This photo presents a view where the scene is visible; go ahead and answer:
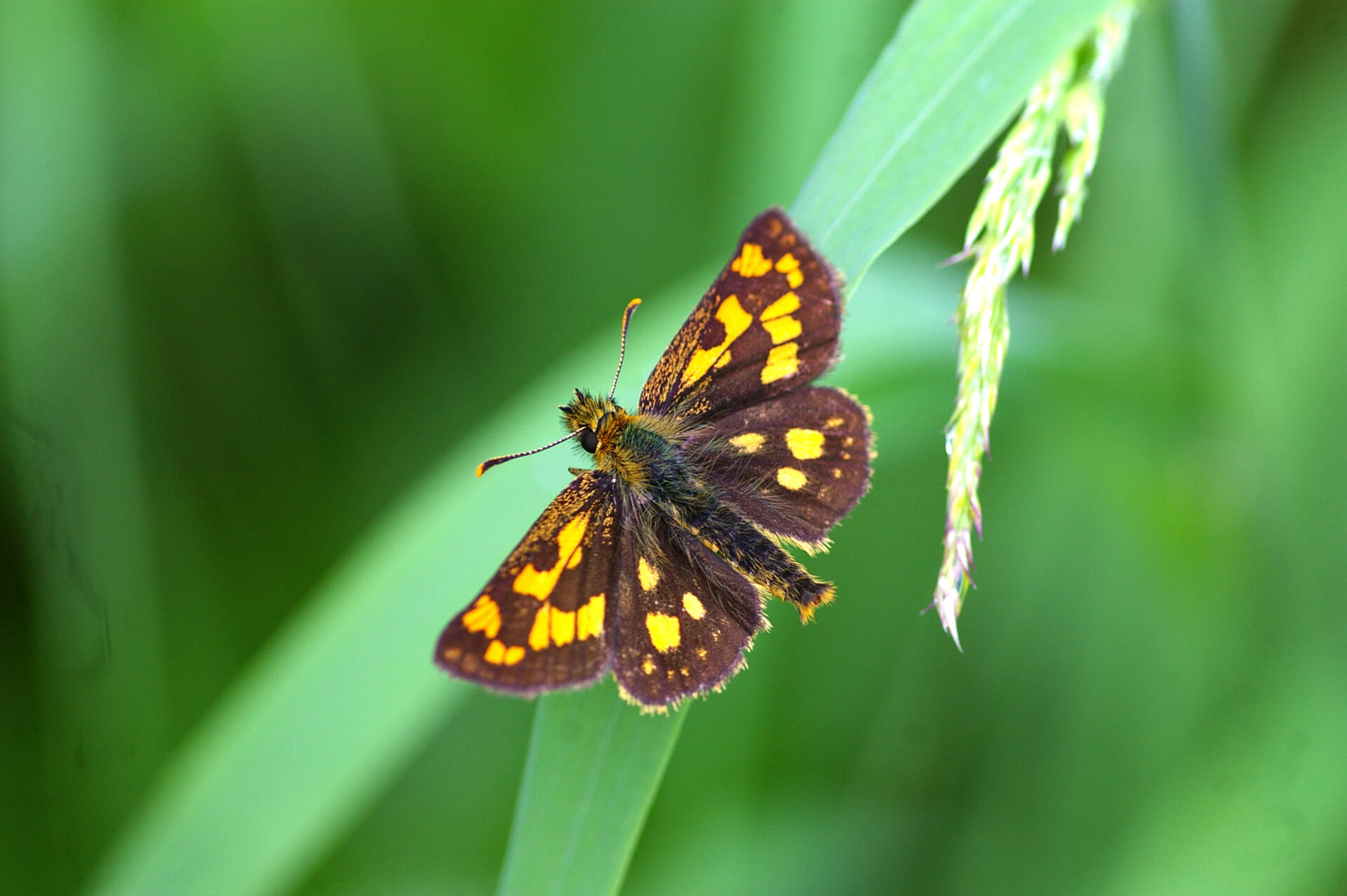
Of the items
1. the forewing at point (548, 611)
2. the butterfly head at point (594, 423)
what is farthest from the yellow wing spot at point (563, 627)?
the butterfly head at point (594, 423)

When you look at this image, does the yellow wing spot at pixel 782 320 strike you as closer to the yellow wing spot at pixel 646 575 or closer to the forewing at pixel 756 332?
the forewing at pixel 756 332

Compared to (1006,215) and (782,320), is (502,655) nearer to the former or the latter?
(782,320)

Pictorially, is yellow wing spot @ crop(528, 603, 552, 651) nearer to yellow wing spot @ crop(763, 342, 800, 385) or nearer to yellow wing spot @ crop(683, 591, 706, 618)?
yellow wing spot @ crop(683, 591, 706, 618)

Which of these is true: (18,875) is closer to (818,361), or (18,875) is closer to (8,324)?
(8,324)

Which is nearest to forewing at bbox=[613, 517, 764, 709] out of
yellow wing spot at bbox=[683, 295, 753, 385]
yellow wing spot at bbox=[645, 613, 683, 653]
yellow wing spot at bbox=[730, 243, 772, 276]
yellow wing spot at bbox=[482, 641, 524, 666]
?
yellow wing spot at bbox=[645, 613, 683, 653]

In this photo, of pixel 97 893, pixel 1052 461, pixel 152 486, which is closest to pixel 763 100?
pixel 1052 461
